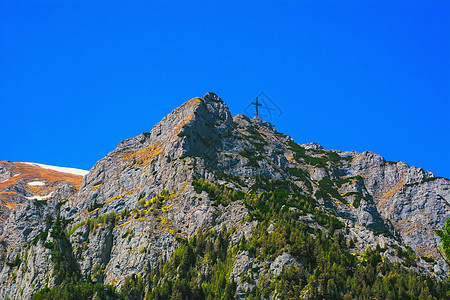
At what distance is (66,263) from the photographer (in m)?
159

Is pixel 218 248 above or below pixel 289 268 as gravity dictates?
above

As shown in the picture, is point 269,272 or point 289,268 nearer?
point 289,268

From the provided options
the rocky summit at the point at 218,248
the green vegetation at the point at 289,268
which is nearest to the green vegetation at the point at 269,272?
the green vegetation at the point at 289,268

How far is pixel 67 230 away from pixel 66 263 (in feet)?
106

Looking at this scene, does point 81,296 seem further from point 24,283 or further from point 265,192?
point 265,192

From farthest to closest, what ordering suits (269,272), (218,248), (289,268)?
(218,248), (269,272), (289,268)

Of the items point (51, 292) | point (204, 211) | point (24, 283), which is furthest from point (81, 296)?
point (204, 211)

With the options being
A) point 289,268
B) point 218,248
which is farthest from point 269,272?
point 218,248

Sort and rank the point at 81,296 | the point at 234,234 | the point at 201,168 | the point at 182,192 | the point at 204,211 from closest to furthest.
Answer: the point at 81,296
the point at 234,234
the point at 204,211
the point at 182,192
the point at 201,168

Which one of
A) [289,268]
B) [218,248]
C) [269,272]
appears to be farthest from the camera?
[218,248]

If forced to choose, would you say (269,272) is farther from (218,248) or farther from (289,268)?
(218,248)

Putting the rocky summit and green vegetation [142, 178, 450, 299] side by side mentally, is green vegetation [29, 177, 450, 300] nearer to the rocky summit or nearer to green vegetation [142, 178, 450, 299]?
green vegetation [142, 178, 450, 299]

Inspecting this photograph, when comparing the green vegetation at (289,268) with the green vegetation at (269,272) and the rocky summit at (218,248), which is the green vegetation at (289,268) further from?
the rocky summit at (218,248)

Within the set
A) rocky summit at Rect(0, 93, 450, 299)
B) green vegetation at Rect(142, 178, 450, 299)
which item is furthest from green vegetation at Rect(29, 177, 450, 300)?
rocky summit at Rect(0, 93, 450, 299)
